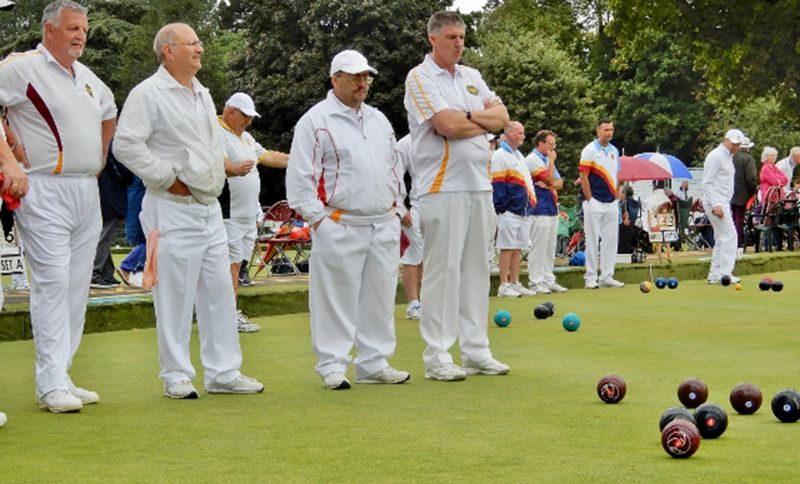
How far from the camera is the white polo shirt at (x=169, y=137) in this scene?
22.5ft

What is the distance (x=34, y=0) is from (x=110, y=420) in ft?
202

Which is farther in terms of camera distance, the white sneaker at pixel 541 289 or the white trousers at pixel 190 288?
the white sneaker at pixel 541 289

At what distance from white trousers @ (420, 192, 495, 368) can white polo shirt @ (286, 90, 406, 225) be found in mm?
384

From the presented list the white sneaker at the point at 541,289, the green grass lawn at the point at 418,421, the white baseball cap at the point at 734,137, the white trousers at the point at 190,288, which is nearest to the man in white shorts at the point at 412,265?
the green grass lawn at the point at 418,421

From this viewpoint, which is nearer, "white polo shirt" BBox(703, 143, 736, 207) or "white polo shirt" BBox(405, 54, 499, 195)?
"white polo shirt" BBox(405, 54, 499, 195)

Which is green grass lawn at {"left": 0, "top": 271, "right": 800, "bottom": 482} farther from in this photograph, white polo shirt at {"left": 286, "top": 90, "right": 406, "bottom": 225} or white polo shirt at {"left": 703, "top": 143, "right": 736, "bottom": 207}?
white polo shirt at {"left": 703, "top": 143, "right": 736, "bottom": 207}

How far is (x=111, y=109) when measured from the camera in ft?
23.3

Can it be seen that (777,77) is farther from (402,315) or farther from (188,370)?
(188,370)

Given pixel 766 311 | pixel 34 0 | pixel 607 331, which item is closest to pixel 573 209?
Answer: pixel 766 311

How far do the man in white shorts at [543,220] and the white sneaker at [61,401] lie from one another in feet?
30.8

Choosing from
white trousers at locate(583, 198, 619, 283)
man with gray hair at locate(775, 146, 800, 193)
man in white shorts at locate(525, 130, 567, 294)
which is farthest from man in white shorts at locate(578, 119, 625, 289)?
man with gray hair at locate(775, 146, 800, 193)

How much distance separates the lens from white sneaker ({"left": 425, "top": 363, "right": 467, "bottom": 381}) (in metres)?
7.61

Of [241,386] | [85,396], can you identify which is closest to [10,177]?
[85,396]

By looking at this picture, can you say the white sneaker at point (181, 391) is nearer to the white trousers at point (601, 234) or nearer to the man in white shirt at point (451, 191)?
the man in white shirt at point (451, 191)
